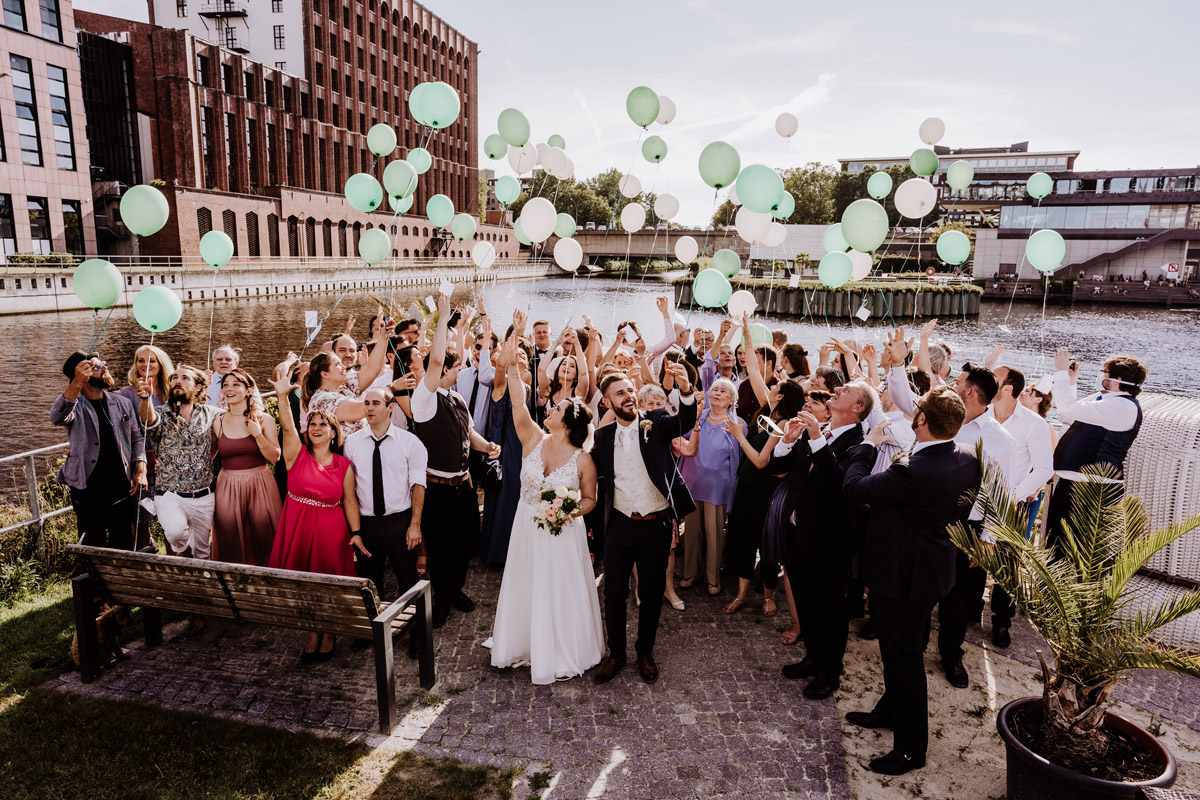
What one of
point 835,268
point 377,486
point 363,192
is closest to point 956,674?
point 377,486

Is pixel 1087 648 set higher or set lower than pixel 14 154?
lower

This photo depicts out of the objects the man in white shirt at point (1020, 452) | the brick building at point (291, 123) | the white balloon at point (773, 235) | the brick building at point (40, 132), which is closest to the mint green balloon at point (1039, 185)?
the white balloon at point (773, 235)

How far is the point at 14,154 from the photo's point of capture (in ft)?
113

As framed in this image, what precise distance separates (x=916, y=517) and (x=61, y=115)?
155 ft

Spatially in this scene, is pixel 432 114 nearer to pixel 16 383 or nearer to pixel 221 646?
pixel 221 646

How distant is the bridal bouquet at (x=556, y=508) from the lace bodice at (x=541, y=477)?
0.06 metres

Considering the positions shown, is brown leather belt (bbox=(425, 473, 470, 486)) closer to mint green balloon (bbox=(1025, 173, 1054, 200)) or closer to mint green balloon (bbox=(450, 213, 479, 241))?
mint green balloon (bbox=(450, 213, 479, 241))

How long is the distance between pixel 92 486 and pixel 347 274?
158 ft

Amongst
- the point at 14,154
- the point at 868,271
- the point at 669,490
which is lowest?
the point at 669,490

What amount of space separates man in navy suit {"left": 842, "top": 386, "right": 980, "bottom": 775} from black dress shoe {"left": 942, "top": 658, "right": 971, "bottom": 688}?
956 mm

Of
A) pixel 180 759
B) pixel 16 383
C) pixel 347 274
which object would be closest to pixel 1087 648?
pixel 180 759

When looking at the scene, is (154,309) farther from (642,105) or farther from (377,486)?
(642,105)

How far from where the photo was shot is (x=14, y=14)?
3347 centimetres

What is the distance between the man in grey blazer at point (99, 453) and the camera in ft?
17.0
